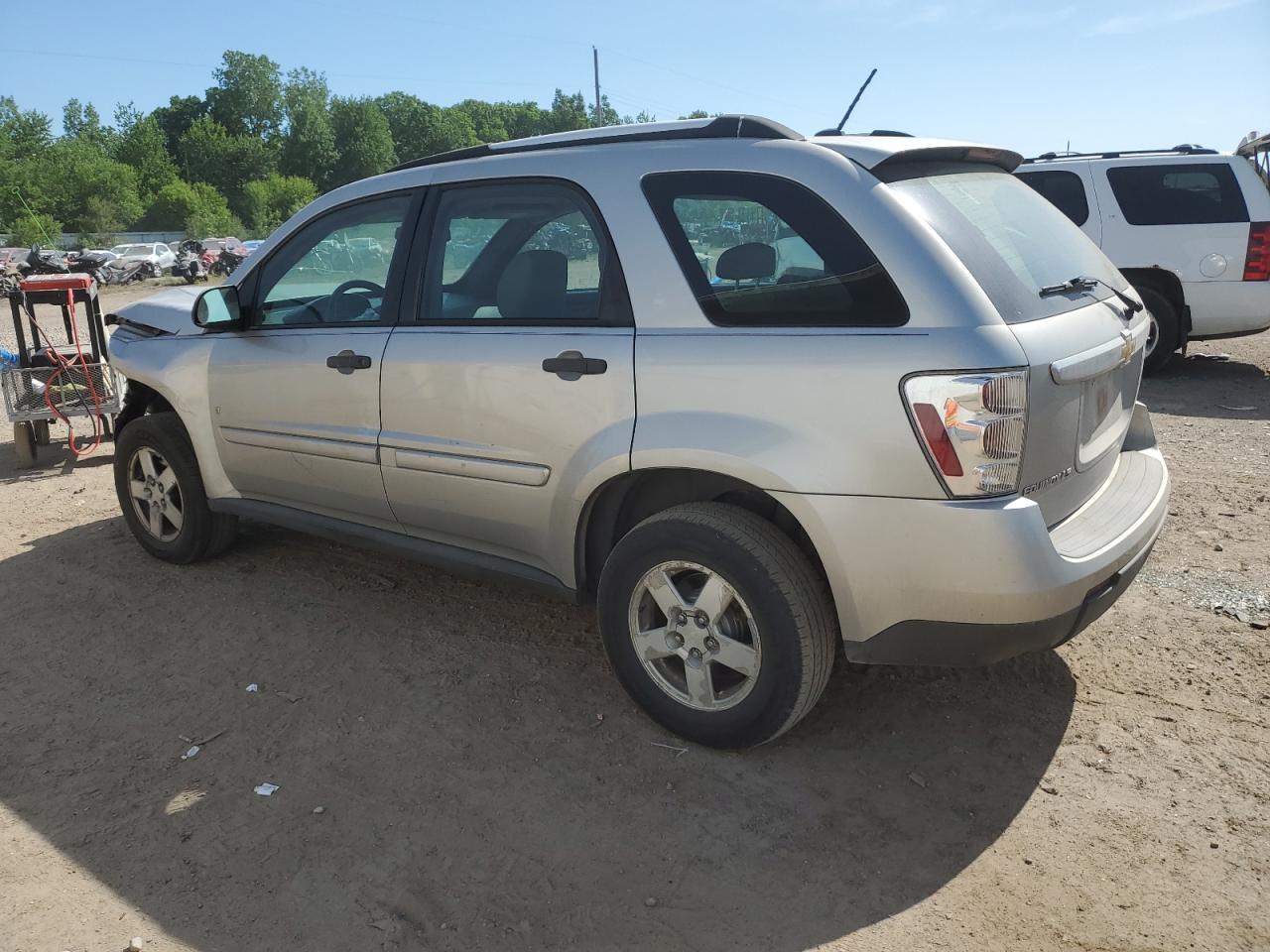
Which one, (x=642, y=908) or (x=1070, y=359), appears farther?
(x=1070, y=359)

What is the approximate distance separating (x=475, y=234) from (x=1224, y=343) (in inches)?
423

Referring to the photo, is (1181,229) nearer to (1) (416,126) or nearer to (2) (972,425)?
(2) (972,425)

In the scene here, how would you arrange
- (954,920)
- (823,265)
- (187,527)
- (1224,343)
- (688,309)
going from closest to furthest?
(954,920), (823,265), (688,309), (187,527), (1224,343)

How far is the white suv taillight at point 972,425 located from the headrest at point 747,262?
608 millimetres

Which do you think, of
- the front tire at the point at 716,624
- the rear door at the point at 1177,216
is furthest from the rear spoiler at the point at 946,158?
the rear door at the point at 1177,216

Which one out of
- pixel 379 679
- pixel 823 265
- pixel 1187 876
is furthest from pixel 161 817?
pixel 1187 876

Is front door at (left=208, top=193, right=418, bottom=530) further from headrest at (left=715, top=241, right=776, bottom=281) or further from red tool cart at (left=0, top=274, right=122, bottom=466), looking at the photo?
red tool cart at (left=0, top=274, right=122, bottom=466)

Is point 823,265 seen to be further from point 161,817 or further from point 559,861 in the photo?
point 161,817

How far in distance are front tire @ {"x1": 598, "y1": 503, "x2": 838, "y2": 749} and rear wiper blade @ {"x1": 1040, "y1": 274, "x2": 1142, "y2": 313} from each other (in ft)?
3.56

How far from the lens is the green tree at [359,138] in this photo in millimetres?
105938

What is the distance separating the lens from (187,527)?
485 centimetres

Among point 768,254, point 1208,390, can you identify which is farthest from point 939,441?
point 1208,390

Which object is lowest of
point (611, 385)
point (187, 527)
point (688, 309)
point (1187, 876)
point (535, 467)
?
point (1187, 876)

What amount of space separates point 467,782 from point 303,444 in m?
1.76
